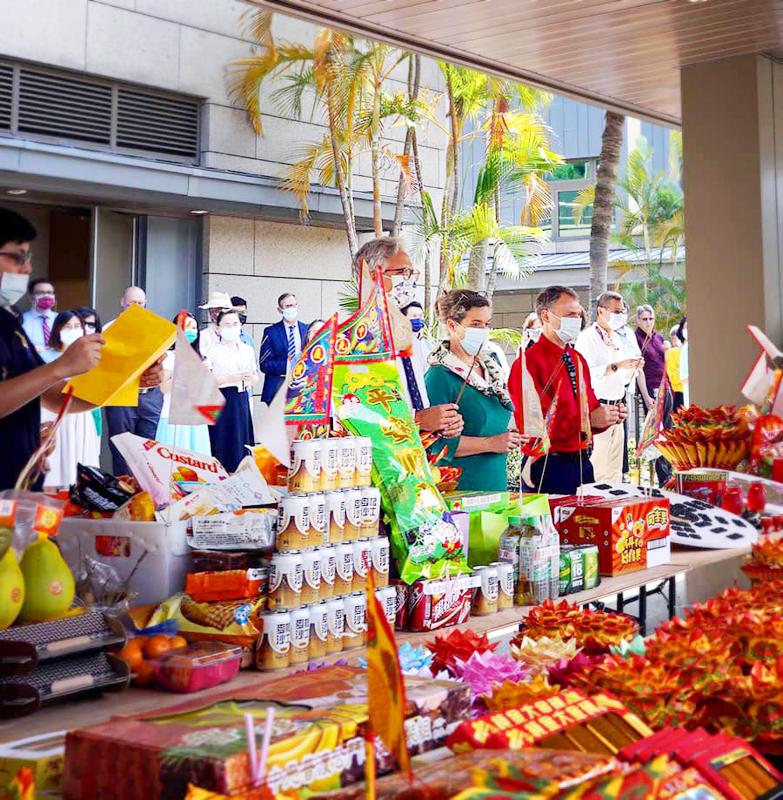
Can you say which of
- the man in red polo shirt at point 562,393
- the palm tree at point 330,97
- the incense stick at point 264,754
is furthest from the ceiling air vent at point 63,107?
the incense stick at point 264,754

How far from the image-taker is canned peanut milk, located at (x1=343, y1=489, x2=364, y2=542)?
2.13 m

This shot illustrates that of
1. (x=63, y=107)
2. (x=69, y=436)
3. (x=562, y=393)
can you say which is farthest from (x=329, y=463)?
(x=63, y=107)

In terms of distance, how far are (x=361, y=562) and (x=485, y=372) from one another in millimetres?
1935

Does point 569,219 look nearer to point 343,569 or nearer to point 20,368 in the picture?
point 20,368

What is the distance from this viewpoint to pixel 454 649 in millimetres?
1707

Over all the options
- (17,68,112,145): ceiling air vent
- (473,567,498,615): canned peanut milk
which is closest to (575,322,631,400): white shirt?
(17,68,112,145): ceiling air vent

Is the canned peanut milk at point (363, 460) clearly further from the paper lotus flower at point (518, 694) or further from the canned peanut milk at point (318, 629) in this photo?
the paper lotus flower at point (518, 694)

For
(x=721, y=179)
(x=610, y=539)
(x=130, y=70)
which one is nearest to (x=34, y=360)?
(x=610, y=539)

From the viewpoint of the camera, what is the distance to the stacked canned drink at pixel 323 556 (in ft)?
6.50

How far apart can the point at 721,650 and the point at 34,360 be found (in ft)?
5.98

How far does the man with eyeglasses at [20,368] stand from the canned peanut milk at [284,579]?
25.7 inches

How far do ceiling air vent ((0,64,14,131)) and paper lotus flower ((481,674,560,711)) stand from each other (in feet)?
30.6

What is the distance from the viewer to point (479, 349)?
149 inches

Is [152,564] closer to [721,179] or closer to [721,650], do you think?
[721,650]
